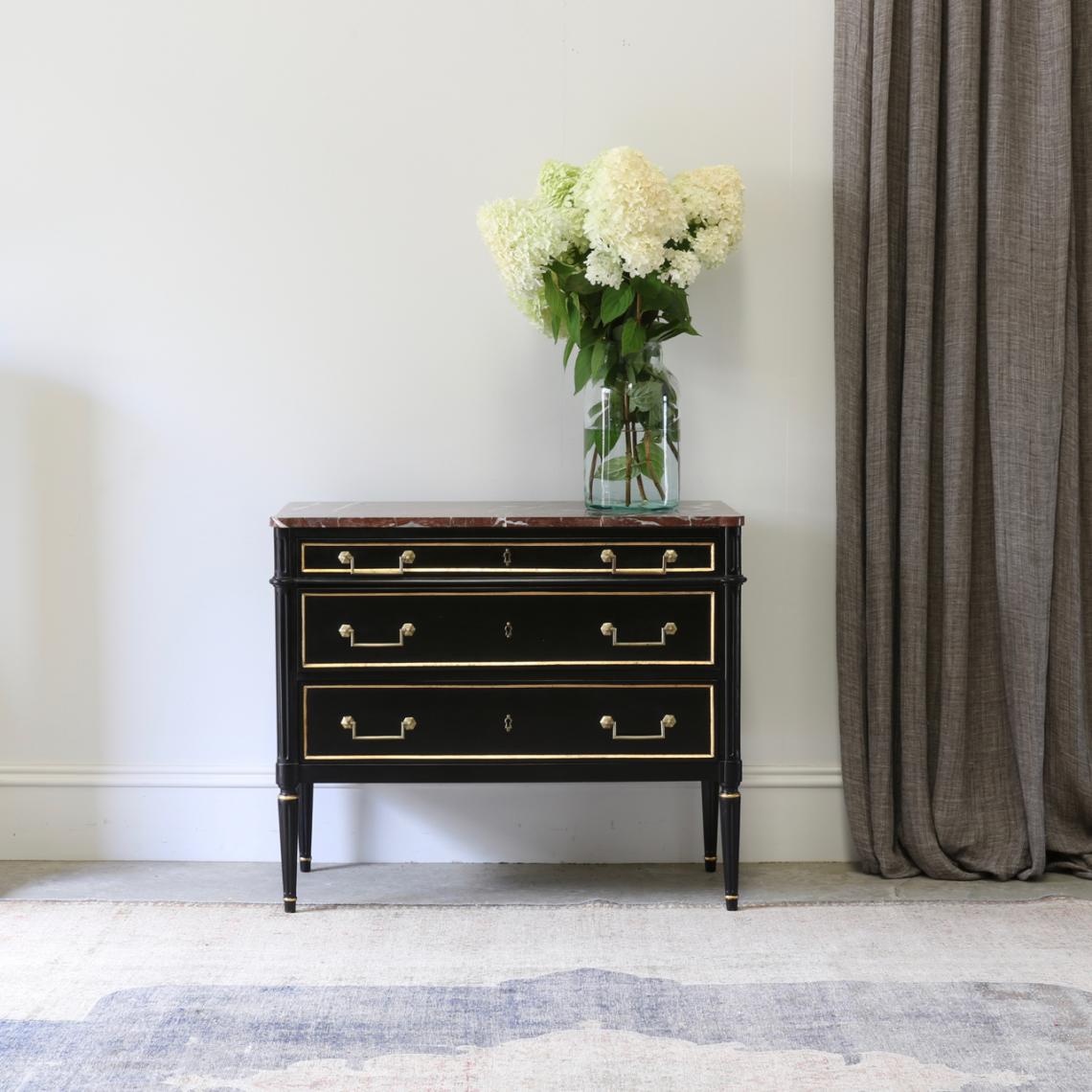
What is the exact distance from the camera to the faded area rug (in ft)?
5.63

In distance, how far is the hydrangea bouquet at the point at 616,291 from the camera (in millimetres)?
2254

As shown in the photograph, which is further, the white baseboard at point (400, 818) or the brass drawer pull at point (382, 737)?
the white baseboard at point (400, 818)

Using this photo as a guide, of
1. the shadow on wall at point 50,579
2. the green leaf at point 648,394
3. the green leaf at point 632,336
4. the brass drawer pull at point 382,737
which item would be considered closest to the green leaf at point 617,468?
the green leaf at point 648,394

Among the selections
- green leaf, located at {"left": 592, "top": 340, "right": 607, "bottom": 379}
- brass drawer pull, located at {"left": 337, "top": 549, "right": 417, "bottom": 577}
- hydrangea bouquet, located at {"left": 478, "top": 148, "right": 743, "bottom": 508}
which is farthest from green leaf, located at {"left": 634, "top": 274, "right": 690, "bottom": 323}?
brass drawer pull, located at {"left": 337, "top": 549, "right": 417, "bottom": 577}

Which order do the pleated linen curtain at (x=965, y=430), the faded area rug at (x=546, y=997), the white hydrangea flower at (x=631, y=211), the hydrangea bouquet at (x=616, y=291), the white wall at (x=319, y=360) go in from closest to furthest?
the faded area rug at (x=546, y=997) < the white hydrangea flower at (x=631, y=211) < the hydrangea bouquet at (x=616, y=291) < the pleated linen curtain at (x=965, y=430) < the white wall at (x=319, y=360)

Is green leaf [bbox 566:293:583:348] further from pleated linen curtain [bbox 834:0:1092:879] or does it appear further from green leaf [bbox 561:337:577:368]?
pleated linen curtain [bbox 834:0:1092:879]

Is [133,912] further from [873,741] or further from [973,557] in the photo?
[973,557]

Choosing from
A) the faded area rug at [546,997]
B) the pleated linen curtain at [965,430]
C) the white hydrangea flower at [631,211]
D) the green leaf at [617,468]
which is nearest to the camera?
the faded area rug at [546,997]

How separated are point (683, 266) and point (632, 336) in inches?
6.7

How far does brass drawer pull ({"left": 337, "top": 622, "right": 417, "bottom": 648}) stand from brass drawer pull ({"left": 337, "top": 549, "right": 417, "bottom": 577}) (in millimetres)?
106

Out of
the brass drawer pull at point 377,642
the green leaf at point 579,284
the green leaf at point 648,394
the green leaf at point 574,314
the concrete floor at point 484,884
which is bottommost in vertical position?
the concrete floor at point 484,884

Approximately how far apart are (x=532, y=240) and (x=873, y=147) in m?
0.81

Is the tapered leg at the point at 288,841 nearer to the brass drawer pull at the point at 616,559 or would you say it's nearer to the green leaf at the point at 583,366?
the brass drawer pull at the point at 616,559

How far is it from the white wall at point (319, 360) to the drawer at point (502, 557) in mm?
418
